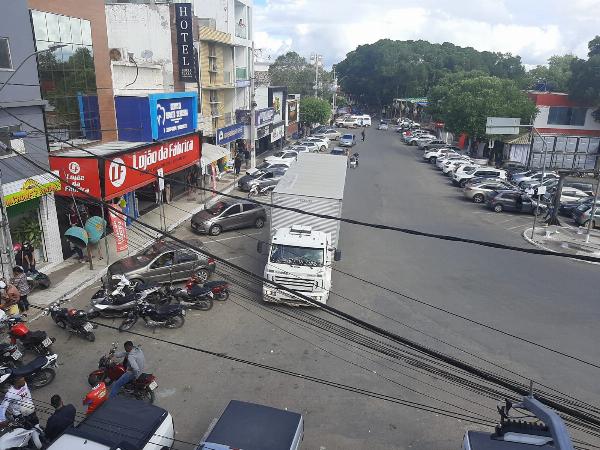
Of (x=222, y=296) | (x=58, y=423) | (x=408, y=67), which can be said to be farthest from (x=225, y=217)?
(x=408, y=67)

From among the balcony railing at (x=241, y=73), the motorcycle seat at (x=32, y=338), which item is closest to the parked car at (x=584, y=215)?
the motorcycle seat at (x=32, y=338)

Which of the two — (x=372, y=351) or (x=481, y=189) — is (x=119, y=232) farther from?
(x=481, y=189)

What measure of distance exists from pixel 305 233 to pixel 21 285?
29.1ft

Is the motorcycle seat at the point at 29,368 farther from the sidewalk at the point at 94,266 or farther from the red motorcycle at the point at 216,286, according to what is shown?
the red motorcycle at the point at 216,286

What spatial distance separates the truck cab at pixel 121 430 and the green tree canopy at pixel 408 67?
92.1 m

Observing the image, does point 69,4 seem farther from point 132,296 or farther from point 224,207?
point 132,296

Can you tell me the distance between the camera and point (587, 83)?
50125 millimetres

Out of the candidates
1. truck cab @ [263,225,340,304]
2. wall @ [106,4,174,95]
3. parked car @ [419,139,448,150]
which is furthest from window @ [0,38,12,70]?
parked car @ [419,139,448,150]

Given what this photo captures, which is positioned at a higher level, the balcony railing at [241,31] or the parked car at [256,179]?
the balcony railing at [241,31]

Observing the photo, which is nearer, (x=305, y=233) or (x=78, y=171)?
(x=305, y=233)

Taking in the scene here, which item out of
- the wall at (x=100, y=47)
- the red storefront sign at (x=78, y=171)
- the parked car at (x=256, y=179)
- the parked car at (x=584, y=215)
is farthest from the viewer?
the parked car at (x=256, y=179)

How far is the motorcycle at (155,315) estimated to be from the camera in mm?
13406

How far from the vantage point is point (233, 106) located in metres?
40.2

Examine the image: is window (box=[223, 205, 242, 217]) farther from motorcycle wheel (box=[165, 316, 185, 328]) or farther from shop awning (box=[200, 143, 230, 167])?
motorcycle wheel (box=[165, 316, 185, 328])
